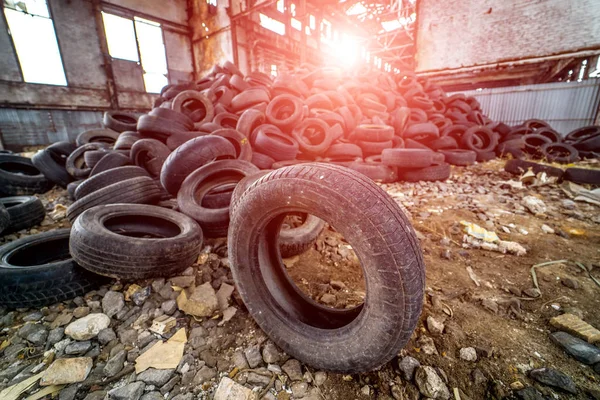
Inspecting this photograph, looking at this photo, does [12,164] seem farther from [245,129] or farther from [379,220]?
[379,220]

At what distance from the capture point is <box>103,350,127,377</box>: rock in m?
1.34

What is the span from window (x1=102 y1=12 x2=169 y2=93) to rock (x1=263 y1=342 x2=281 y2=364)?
13.9m

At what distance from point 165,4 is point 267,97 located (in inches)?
419

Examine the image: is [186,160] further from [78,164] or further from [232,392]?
[78,164]

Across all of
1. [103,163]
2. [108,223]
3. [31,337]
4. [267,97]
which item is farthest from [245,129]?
[31,337]

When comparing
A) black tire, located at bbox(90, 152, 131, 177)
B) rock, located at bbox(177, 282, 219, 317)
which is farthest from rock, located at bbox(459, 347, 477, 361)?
black tire, located at bbox(90, 152, 131, 177)

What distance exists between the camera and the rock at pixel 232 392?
47.4 inches

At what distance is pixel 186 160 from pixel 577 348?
361 centimetres

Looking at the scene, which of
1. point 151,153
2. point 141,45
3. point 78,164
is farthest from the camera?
point 141,45

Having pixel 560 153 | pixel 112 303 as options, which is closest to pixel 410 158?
pixel 112 303

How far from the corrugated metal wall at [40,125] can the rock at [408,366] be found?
13.7 meters

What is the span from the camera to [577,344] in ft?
4.57

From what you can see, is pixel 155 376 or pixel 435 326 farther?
pixel 435 326

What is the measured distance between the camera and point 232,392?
1.22 metres
